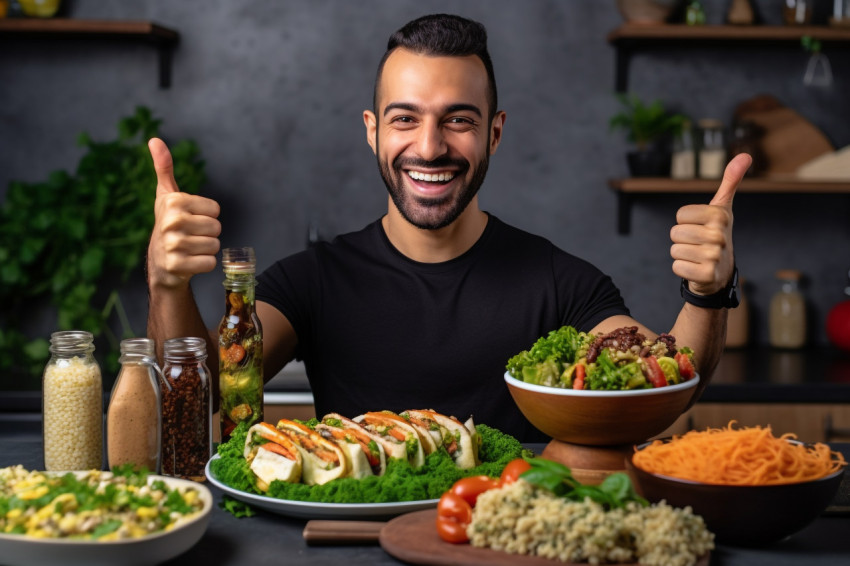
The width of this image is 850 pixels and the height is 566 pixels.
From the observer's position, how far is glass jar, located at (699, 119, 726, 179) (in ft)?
10.8

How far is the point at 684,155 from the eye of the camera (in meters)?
3.30

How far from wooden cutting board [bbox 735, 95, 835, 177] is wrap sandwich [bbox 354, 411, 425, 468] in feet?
7.96

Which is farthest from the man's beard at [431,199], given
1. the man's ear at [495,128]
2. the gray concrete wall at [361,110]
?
the gray concrete wall at [361,110]

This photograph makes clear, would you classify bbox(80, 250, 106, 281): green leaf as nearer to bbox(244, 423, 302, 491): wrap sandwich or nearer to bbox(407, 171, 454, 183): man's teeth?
bbox(407, 171, 454, 183): man's teeth

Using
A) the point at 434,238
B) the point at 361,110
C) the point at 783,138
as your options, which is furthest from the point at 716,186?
the point at 434,238

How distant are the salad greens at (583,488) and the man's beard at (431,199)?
39.6 inches

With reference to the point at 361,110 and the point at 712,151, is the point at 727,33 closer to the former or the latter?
the point at 712,151

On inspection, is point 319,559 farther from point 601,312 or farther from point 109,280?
point 109,280

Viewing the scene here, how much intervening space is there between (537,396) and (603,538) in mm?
317

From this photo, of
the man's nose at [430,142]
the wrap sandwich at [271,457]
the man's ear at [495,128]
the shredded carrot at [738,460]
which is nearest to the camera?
the shredded carrot at [738,460]

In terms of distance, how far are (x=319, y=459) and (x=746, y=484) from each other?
531 millimetres

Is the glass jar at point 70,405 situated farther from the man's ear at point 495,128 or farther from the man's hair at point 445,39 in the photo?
the man's ear at point 495,128

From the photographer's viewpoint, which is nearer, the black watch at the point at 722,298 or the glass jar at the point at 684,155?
the black watch at the point at 722,298

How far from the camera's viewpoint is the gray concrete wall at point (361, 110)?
135 inches
